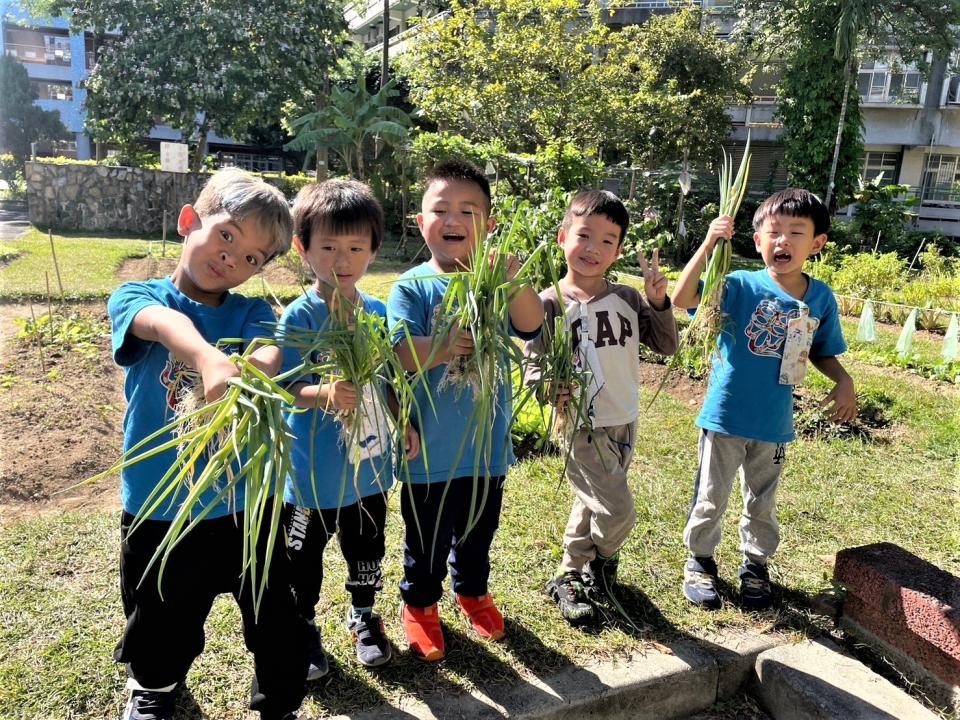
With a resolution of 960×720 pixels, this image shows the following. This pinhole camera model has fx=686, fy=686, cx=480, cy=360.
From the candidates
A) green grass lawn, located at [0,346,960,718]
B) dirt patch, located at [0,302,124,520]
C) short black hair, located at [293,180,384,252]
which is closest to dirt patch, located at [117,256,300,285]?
dirt patch, located at [0,302,124,520]

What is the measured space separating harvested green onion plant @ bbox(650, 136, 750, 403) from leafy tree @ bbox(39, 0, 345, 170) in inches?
683

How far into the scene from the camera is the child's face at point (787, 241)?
9.10 feet

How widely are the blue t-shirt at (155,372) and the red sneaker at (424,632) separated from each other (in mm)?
838

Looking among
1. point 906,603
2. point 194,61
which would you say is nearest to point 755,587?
point 906,603

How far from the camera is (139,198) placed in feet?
47.6

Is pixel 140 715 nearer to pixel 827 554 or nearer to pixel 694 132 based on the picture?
pixel 827 554

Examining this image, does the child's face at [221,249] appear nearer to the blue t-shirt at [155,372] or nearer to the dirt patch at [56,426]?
the blue t-shirt at [155,372]

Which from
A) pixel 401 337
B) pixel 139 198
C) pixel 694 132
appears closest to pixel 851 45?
pixel 694 132

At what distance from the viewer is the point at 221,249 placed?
1.84 metres

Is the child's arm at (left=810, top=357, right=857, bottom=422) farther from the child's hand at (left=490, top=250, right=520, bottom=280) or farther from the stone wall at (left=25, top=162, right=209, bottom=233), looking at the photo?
the stone wall at (left=25, top=162, right=209, bottom=233)

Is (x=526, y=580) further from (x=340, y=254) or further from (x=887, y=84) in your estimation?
(x=887, y=84)

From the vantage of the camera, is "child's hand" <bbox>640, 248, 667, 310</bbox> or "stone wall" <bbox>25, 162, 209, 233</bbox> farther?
"stone wall" <bbox>25, 162, 209, 233</bbox>

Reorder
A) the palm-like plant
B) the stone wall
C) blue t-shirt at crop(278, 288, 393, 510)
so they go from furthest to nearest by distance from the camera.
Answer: the palm-like plant, the stone wall, blue t-shirt at crop(278, 288, 393, 510)

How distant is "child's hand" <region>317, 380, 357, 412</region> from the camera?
1749 millimetres
